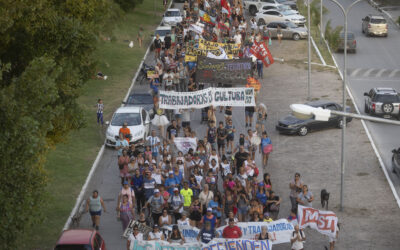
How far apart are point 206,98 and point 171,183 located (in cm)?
727

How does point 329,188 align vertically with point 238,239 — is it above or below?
below

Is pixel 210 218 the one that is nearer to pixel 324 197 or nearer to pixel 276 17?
pixel 324 197

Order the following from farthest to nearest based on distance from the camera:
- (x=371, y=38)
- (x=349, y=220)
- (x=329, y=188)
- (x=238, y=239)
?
(x=371, y=38), (x=329, y=188), (x=349, y=220), (x=238, y=239)

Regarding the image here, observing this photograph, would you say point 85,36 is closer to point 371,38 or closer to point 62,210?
point 62,210

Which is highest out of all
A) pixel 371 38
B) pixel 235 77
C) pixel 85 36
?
pixel 85 36

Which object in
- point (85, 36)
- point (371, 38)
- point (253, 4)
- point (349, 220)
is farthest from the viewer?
point (253, 4)

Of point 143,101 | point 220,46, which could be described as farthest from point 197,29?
point 143,101

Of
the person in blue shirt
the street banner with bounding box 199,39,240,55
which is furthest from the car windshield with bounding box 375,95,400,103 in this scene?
the person in blue shirt

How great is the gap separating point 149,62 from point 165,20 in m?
9.52

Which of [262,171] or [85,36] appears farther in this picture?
[262,171]

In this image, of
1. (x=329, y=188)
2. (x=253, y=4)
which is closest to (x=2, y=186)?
(x=329, y=188)

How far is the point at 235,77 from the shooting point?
3328 centimetres

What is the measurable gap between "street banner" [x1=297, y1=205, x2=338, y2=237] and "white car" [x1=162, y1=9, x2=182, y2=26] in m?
35.1

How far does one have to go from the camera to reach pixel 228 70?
33.3 meters
